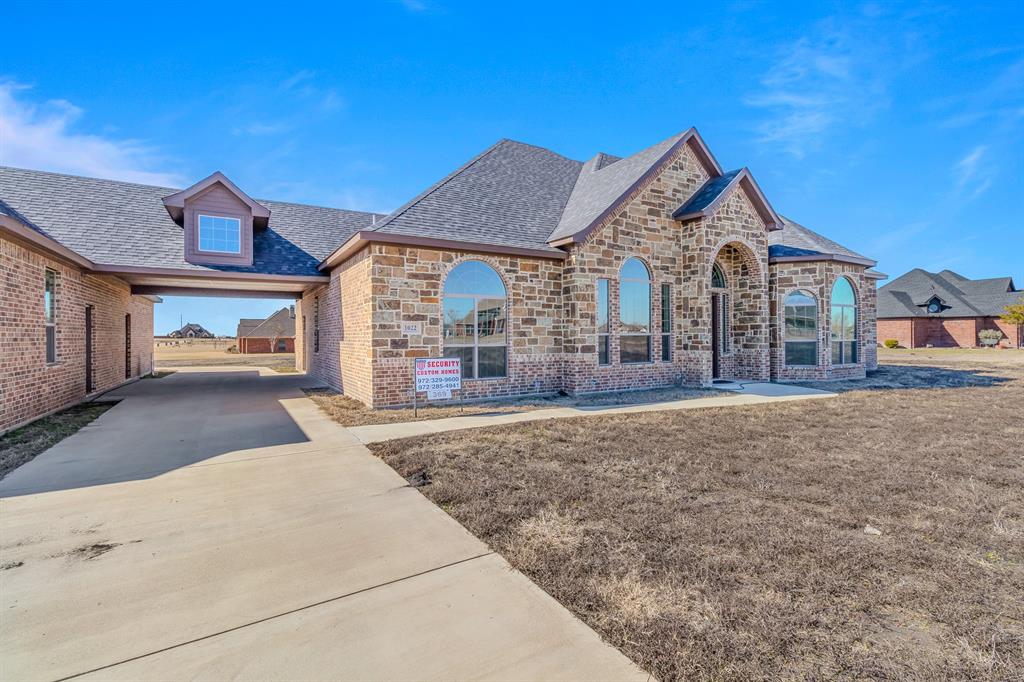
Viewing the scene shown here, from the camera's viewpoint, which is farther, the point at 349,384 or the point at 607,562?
the point at 349,384

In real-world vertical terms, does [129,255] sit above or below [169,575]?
above

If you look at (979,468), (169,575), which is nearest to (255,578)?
(169,575)

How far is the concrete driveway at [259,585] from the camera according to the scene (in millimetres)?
2629

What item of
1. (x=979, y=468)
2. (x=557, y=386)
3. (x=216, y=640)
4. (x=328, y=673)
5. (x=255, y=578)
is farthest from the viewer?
(x=557, y=386)

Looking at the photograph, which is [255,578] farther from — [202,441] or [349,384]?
[349,384]

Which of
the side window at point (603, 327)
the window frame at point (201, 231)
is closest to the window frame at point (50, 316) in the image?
the window frame at point (201, 231)

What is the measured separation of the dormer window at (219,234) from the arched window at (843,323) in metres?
19.5

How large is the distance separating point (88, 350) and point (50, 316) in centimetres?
315

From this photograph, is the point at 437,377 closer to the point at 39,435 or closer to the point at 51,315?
the point at 39,435

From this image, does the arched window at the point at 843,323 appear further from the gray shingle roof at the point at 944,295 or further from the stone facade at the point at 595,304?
the gray shingle roof at the point at 944,295

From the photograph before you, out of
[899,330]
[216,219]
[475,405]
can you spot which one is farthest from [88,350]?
[899,330]

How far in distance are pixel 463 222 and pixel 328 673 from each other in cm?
1084

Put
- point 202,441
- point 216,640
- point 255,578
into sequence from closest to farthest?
point 216,640, point 255,578, point 202,441

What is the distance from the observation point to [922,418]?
919 centimetres
